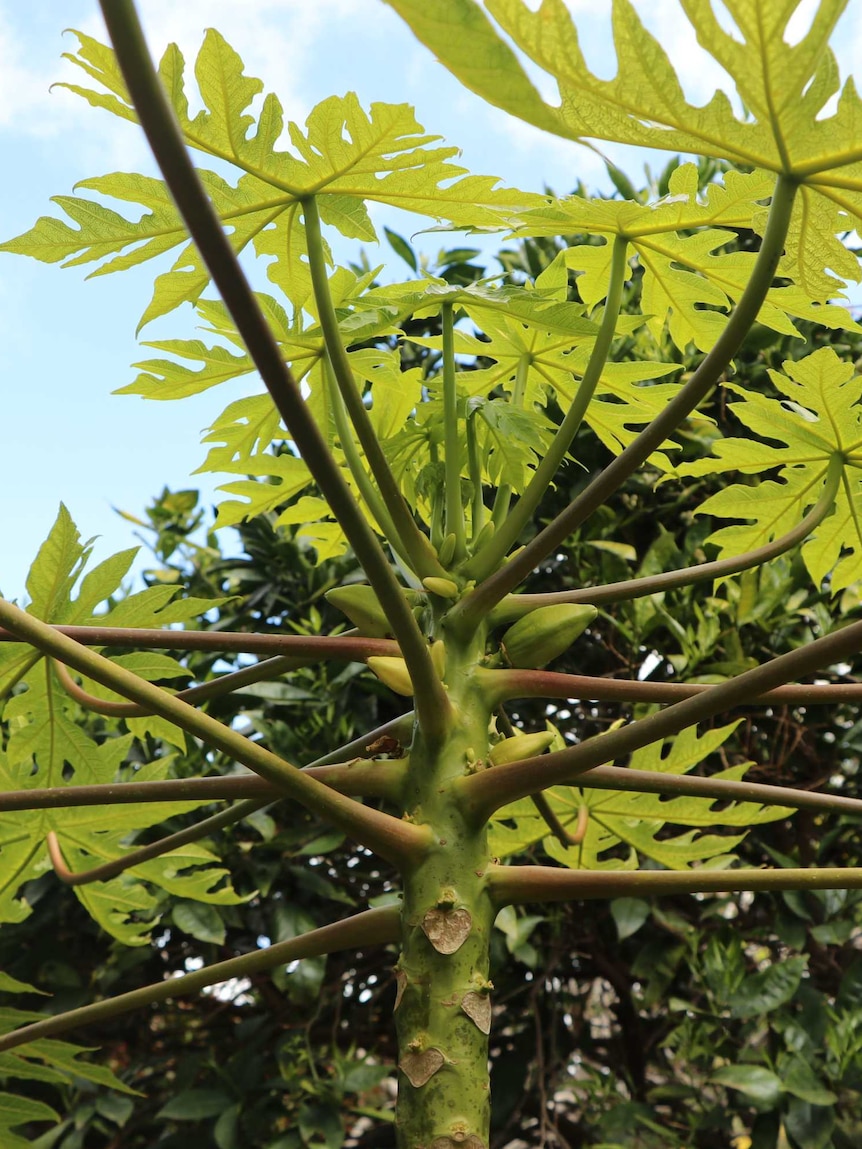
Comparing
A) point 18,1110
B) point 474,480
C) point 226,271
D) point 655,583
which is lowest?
point 18,1110

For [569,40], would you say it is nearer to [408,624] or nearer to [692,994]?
[408,624]

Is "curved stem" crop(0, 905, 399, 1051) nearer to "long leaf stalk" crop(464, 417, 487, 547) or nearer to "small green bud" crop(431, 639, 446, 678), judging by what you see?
"small green bud" crop(431, 639, 446, 678)

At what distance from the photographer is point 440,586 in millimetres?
880

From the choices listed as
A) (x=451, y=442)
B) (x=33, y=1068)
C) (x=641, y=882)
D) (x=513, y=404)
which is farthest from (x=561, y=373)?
(x=33, y=1068)

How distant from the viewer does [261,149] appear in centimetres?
83

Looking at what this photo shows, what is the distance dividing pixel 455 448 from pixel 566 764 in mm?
326

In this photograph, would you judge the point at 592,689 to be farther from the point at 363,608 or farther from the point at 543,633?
the point at 363,608

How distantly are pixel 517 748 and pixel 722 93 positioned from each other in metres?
0.49

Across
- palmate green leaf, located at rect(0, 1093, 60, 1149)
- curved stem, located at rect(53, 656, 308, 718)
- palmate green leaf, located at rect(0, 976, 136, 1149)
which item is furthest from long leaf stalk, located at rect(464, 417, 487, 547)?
palmate green leaf, located at rect(0, 1093, 60, 1149)

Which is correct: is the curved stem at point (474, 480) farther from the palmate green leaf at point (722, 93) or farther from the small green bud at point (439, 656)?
the palmate green leaf at point (722, 93)

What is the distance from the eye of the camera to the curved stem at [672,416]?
63cm

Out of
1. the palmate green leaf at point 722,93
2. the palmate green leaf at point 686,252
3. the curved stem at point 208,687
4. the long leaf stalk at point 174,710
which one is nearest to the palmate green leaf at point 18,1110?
the curved stem at point 208,687

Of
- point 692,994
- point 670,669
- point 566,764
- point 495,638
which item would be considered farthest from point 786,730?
point 566,764

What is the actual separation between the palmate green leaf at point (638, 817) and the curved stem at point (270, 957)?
1.24 feet
